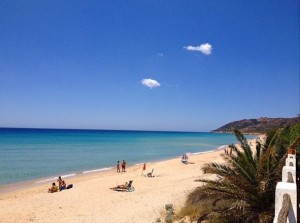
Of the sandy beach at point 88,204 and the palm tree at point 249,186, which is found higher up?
the palm tree at point 249,186

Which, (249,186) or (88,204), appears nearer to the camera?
(249,186)

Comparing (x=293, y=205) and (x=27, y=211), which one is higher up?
(x=293, y=205)

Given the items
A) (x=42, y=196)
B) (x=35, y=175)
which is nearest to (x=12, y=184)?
(x=35, y=175)

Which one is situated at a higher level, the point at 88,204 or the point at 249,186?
the point at 249,186

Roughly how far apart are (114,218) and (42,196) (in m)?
7.12

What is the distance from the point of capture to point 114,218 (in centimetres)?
1199

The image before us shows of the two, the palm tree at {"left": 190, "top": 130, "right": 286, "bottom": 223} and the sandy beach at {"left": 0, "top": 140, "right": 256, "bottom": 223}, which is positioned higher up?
the palm tree at {"left": 190, "top": 130, "right": 286, "bottom": 223}

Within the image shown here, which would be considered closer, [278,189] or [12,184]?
[278,189]

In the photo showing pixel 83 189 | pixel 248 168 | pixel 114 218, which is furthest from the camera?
pixel 83 189

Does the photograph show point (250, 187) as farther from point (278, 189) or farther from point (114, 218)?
point (114, 218)

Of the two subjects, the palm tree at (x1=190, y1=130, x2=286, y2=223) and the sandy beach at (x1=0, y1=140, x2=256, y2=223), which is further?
the sandy beach at (x1=0, y1=140, x2=256, y2=223)

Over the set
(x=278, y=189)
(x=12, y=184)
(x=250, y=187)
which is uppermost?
(x=278, y=189)

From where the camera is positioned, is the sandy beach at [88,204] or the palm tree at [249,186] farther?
the sandy beach at [88,204]

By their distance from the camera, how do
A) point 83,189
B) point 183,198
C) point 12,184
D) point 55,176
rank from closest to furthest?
point 183,198 < point 83,189 < point 12,184 < point 55,176
